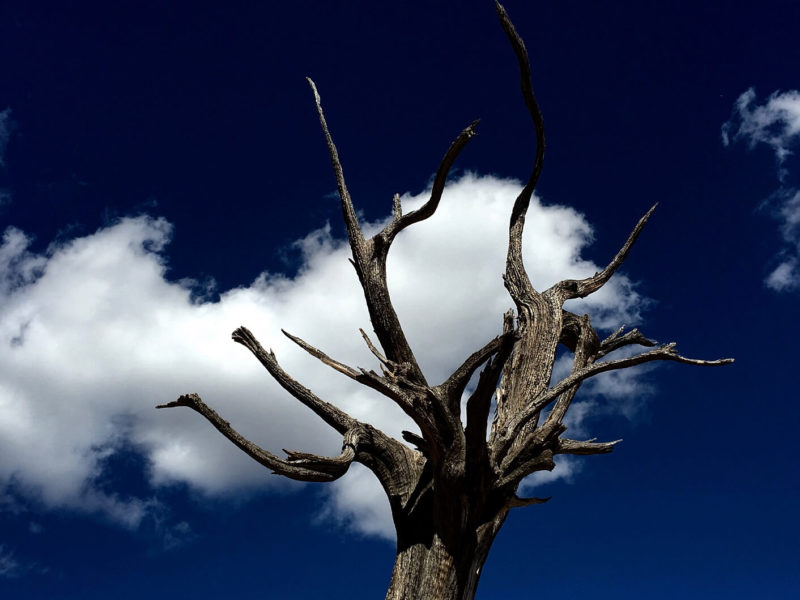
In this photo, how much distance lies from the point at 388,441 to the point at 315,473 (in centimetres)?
83

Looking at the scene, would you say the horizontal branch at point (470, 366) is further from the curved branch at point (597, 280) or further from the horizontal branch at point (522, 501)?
the curved branch at point (597, 280)

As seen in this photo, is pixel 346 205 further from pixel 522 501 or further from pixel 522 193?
pixel 522 501

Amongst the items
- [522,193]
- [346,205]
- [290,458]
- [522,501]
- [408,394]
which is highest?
[522,193]

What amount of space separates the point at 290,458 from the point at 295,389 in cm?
76

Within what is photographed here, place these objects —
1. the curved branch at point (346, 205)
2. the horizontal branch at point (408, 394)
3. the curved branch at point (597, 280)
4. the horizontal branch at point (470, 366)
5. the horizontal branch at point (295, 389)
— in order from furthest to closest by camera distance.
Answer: the curved branch at point (597, 280) < the curved branch at point (346, 205) < the horizontal branch at point (295, 389) < the horizontal branch at point (408, 394) < the horizontal branch at point (470, 366)

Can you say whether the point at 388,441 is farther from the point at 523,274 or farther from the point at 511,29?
the point at 511,29

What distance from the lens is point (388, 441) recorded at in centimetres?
Result: 589

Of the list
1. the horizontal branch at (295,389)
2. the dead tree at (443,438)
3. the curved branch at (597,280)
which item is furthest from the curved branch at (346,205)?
the curved branch at (597,280)

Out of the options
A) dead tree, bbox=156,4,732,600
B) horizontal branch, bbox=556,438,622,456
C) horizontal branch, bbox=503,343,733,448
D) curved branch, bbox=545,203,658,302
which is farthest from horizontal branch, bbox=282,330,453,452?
curved branch, bbox=545,203,658,302

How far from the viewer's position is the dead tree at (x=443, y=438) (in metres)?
5.19

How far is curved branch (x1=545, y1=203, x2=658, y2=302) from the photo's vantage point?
763 cm

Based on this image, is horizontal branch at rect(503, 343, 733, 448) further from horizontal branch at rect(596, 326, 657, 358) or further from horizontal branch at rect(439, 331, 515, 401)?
horizontal branch at rect(596, 326, 657, 358)

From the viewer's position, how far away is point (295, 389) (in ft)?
19.0

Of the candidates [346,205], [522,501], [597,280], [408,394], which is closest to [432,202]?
[346,205]
